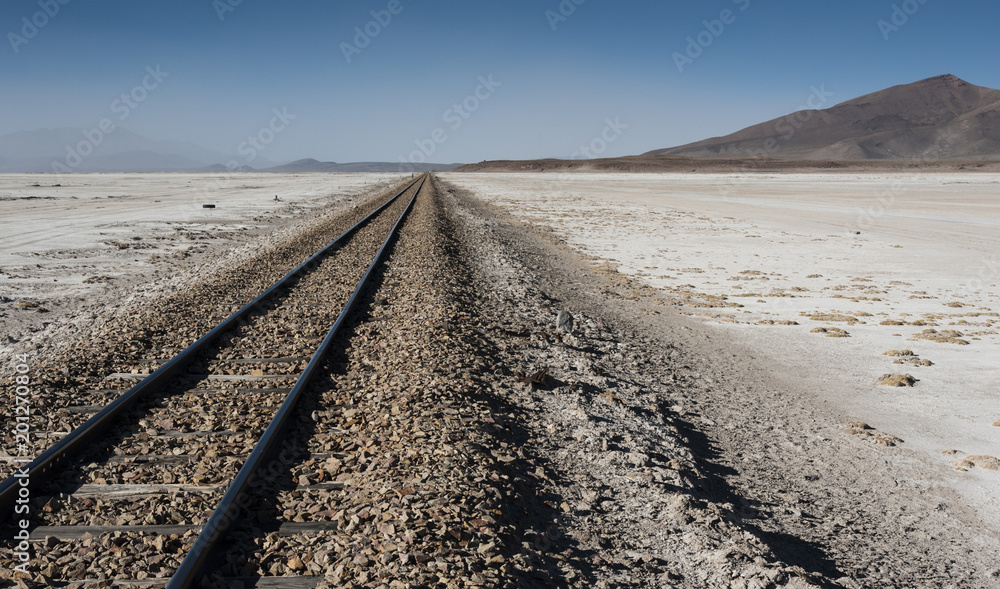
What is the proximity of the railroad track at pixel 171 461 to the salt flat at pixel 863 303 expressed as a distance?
5265 millimetres

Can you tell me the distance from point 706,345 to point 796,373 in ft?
4.63

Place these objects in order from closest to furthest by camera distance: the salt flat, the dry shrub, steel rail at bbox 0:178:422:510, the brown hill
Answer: steel rail at bbox 0:178:422:510, the salt flat, the dry shrub, the brown hill

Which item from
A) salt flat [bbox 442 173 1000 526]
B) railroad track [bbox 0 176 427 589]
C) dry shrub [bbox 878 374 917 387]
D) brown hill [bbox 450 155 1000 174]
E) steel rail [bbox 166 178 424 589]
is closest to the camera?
steel rail [bbox 166 178 424 589]

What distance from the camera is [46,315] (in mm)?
9797

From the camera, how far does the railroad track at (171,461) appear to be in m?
3.48

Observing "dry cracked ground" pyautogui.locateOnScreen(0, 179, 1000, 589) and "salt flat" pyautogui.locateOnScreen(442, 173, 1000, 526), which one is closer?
"dry cracked ground" pyautogui.locateOnScreen(0, 179, 1000, 589)

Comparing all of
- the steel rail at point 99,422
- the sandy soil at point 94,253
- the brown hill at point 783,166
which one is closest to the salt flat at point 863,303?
the steel rail at point 99,422

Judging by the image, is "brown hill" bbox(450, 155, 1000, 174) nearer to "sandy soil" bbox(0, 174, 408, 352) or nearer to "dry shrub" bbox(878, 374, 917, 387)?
"sandy soil" bbox(0, 174, 408, 352)

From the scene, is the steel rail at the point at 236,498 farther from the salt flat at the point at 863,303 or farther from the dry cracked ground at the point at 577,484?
the salt flat at the point at 863,303

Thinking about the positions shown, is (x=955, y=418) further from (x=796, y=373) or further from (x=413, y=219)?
(x=413, y=219)

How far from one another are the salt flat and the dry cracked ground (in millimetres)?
529

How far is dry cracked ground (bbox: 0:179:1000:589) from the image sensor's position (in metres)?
3.59

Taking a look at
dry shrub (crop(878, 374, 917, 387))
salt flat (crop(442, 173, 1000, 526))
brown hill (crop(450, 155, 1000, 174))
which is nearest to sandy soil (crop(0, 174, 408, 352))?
salt flat (crop(442, 173, 1000, 526))

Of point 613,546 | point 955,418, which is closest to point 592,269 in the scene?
point 955,418
